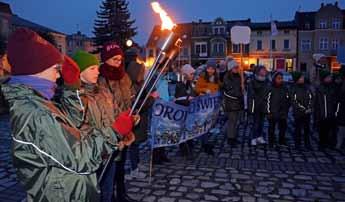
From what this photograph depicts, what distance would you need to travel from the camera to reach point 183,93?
7629 millimetres

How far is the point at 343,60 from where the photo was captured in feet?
50.1

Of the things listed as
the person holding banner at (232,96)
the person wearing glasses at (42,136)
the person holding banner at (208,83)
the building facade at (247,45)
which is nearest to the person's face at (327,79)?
the person holding banner at (232,96)

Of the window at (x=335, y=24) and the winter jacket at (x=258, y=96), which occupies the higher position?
the window at (x=335, y=24)

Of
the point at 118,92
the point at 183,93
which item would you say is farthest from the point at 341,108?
the point at 118,92

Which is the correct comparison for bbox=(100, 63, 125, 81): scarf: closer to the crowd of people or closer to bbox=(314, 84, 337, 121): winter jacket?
the crowd of people

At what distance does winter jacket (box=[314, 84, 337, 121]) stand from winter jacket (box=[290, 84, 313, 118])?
184 mm

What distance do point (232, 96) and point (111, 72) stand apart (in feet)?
15.4

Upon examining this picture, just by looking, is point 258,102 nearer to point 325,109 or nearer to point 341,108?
point 325,109

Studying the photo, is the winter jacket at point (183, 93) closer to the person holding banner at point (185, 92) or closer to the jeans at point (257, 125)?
the person holding banner at point (185, 92)

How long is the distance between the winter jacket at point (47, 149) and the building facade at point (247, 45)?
52.8 meters

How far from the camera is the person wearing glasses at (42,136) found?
76.3 inches

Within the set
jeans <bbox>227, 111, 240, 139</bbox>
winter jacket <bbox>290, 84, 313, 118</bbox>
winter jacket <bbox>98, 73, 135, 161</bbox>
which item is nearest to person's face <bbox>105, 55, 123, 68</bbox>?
winter jacket <bbox>98, 73, 135, 161</bbox>

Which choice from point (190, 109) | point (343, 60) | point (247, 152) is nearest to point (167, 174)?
point (190, 109)

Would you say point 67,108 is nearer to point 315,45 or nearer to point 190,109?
point 190,109
